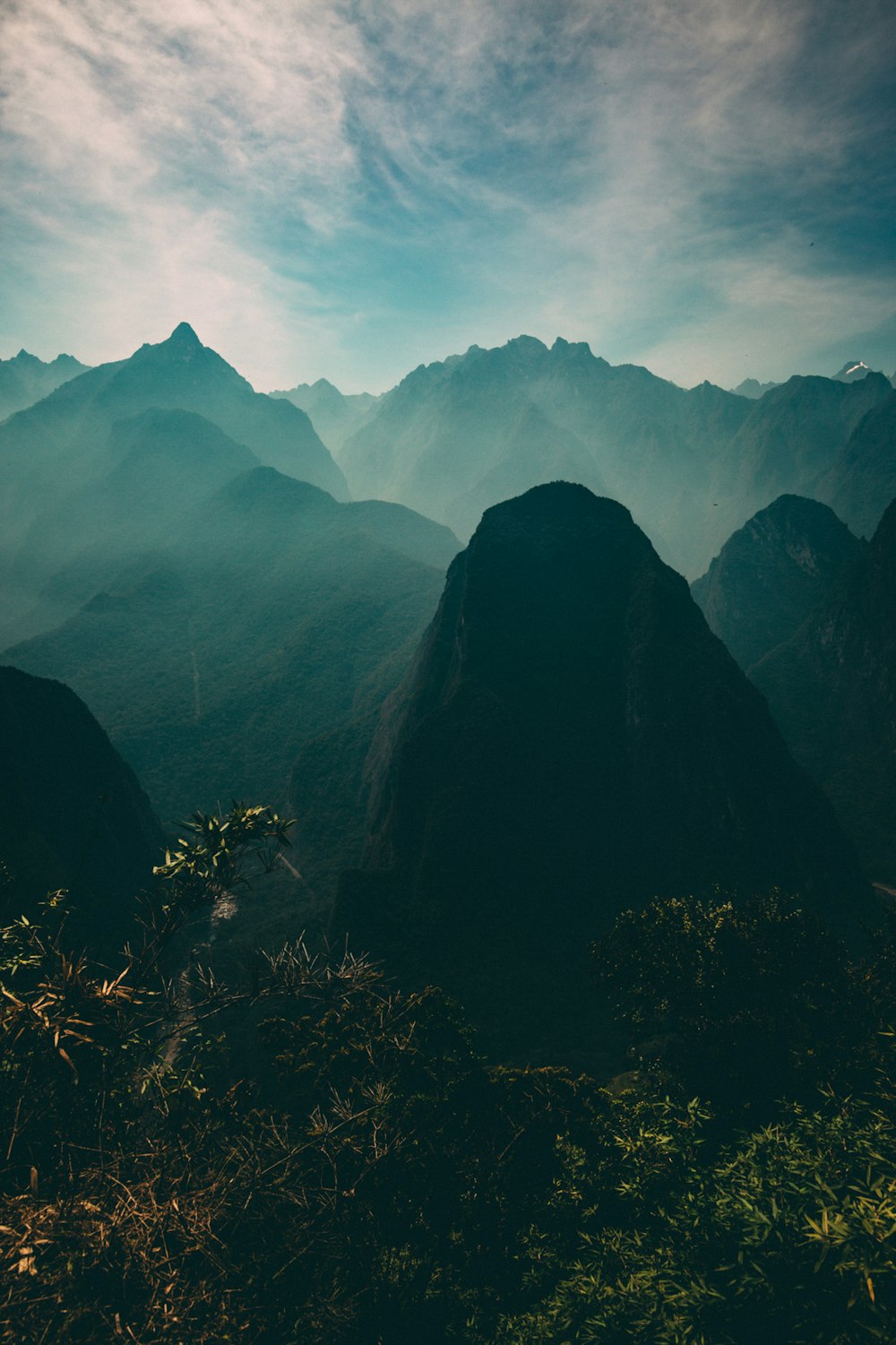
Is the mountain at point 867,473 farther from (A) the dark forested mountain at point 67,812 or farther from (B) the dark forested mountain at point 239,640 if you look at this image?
(A) the dark forested mountain at point 67,812

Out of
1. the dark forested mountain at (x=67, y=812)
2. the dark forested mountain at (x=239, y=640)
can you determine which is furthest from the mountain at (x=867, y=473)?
the dark forested mountain at (x=67, y=812)

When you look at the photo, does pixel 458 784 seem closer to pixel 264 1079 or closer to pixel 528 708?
pixel 528 708

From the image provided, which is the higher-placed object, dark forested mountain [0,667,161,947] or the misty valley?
the misty valley

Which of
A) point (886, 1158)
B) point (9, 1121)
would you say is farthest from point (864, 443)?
point (9, 1121)

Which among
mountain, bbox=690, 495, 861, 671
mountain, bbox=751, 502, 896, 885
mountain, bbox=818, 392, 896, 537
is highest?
mountain, bbox=818, 392, 896, 537

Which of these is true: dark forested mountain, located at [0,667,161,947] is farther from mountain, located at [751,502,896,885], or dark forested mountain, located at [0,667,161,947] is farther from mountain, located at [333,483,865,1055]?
mountain, located at [751,502,896,885]

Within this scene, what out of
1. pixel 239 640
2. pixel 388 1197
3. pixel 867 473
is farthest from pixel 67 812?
pixel 867 473

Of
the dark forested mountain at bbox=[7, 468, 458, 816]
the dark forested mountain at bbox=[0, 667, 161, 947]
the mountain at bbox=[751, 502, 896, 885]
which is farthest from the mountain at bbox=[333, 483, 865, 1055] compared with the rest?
the dark forested mountain at bbox=[7, 468, 458, 816]
